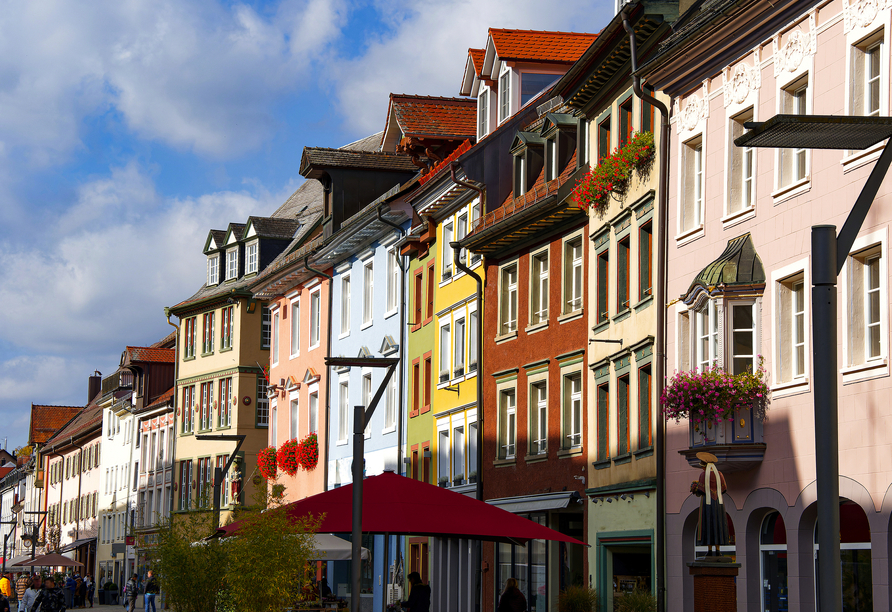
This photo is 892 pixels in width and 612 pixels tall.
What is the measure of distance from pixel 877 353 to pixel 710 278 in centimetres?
387

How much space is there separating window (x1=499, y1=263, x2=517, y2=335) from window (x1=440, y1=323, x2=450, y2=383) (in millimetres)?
4352

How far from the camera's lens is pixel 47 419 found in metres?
118

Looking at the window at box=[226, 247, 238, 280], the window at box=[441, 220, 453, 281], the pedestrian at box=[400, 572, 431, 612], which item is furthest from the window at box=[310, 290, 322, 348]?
the pedestrian at box=[400, 572, 431, 612]

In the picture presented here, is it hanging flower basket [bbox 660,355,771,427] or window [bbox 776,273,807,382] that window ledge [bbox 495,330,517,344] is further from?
window [bbox 776,273,807,382]

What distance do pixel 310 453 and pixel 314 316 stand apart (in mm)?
5444

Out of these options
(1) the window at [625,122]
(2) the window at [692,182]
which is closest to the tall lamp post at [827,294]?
(2) the window at [692,182]

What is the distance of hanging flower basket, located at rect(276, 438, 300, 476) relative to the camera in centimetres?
4900

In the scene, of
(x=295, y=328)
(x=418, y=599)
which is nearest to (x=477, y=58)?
(x=295, y=328)

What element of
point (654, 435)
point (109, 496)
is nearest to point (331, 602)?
point (654, 435)

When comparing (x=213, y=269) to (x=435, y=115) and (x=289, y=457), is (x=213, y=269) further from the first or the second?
(x=435, y=115)

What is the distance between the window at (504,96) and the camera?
3578 centimetres

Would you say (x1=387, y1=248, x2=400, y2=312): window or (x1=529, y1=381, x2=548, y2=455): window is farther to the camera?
(x1=387, y1=248, x2=400, y2=312): window

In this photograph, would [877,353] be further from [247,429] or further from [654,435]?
[247,429]

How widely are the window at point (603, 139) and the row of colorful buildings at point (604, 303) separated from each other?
9 centimetres
